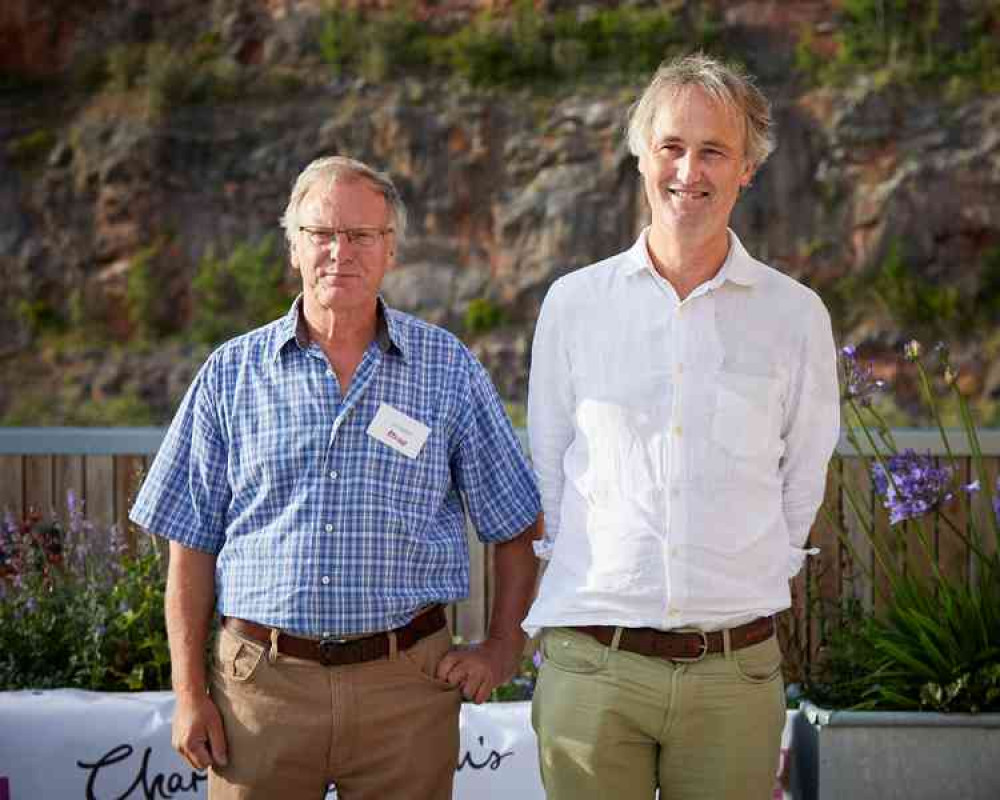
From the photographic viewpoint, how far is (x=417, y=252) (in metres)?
11.0

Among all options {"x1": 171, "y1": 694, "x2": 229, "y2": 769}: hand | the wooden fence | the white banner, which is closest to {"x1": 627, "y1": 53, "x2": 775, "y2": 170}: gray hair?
{"x1": 171, "y1": 694, "x2": 229, "y2": 769}: hand

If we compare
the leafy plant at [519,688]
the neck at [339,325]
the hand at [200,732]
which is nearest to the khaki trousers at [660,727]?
the hand at [200,732]

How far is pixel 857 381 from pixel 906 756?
0.91 metres

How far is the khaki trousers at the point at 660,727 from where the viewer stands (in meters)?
2.05

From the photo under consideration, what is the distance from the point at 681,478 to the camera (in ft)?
6.84

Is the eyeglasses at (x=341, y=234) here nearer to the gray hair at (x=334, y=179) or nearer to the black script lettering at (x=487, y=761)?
the gray hair at (x=334, y=179)

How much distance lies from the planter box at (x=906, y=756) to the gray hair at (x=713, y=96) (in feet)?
4.99

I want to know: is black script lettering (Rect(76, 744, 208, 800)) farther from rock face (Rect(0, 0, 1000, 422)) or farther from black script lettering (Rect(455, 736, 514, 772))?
rock face (Rect(0, 0, 1000, 422))

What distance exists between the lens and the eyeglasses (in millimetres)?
2232

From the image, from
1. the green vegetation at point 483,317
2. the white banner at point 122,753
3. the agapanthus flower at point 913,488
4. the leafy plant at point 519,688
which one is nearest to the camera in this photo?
the white banner at point 122,753

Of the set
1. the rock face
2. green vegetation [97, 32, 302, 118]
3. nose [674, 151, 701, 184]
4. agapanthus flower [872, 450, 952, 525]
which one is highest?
green vegetation [97, 32, 302, 118]

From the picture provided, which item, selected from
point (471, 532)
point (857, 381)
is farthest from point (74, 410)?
point (857, 381)

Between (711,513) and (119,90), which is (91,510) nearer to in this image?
(711,513)

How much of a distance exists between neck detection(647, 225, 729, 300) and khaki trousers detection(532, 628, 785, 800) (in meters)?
0.61
